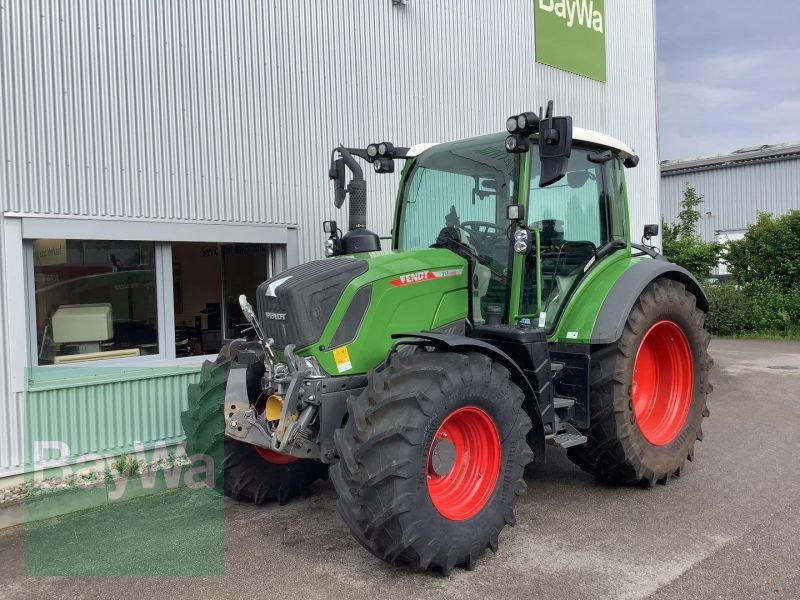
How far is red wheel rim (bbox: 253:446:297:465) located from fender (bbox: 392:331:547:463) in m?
1.49

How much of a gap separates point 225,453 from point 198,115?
3117mm

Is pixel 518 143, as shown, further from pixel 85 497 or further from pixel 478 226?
pixel 85 497

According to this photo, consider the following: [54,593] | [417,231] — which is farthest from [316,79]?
[54,593]

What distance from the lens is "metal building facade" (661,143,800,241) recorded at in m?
23.8

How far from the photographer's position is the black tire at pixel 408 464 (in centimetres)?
360

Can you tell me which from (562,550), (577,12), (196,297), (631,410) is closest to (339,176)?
(196,297)

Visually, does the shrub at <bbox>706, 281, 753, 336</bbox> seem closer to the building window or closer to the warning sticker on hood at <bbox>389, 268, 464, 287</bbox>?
the building window

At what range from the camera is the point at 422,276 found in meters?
4.59

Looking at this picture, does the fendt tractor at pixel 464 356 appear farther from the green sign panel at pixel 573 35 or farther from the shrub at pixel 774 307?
the shrub at pixel 774 307

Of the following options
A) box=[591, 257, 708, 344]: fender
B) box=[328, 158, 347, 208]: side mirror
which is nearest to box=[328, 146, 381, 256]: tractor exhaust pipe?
box=[328, 158, 347, 208]: side mirror

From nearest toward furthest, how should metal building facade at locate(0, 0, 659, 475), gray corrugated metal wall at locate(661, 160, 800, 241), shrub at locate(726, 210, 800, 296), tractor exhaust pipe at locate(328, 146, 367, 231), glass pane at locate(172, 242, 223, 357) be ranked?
tractor exhaust pipe at locate(328, 146, 367, 231), metal building facade at locate(0, 0, 659, 475), glass pane at locate(172, 242, 223, 357), shrub at locate(726, 210, 800, 296), gray corrugated metal wall at locate(661, 160, 800, 241)

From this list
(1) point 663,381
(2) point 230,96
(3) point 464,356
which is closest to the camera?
(3) point 464,356

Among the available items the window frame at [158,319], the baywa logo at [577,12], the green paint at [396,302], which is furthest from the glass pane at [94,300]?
the baywa logo at [577,12]

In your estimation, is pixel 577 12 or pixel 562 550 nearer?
pixel 562 550
